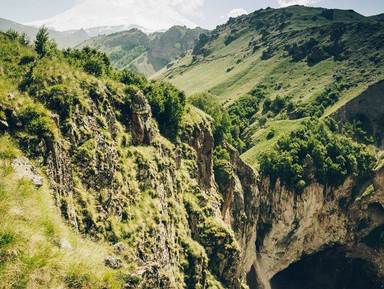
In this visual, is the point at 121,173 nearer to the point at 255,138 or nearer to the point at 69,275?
the point at 69,275

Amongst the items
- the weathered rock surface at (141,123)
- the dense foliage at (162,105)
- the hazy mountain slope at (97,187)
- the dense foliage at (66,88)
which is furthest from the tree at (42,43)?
the dense foliage at (162,105)

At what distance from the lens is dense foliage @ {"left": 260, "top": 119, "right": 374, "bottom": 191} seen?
236 ft

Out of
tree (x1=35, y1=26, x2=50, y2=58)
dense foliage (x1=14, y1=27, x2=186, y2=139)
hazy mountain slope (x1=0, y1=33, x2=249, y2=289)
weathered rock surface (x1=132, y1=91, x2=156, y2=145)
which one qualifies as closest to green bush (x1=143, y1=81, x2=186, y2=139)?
dense foliage (x1=14, y1=27, x2=186, y2=139)

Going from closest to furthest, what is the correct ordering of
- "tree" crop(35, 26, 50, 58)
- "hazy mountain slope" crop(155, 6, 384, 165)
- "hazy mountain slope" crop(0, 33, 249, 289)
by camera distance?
"hazy mountain slope" crop(0, 33, 249, 289) < "tree" crop(35, 26, 50, 58) < "hazy mountain slope" crop(155, 6, 384, 165)

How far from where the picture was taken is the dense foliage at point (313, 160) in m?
72.0

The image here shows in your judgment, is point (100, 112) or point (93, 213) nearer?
point (93, 213)

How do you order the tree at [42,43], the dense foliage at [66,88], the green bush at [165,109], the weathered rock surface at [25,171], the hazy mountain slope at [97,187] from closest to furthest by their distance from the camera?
1. the hazy mountain slope at [97,187]
2. the weathered rock surface at [25,171]
3. the dense foliage at [66,88]
4. the tree at [42,43]
5. the green bush at [165,109]

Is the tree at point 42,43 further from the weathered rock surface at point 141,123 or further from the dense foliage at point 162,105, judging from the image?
the dense foliage at point 162,105

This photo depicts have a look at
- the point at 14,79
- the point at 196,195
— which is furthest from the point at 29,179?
the point at 196,195

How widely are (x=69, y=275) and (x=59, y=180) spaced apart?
1114 centimetres

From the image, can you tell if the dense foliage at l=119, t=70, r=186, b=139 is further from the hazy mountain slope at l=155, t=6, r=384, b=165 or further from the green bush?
the hazy mountain slope at l=155, t=6, r=384, b=165

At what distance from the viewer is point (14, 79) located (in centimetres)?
2050

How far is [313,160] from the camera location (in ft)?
245

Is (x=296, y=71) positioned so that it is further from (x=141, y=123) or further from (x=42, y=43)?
(x=42, y=43)
